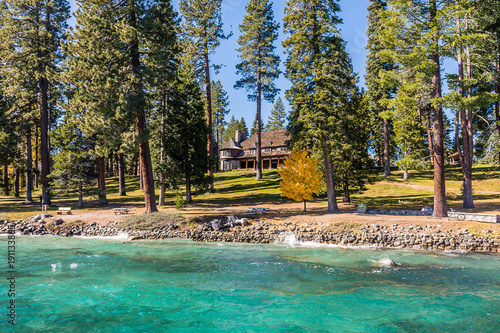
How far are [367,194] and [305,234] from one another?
50.4ft

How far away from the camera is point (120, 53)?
20781mm

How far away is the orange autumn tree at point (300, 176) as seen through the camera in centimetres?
2289

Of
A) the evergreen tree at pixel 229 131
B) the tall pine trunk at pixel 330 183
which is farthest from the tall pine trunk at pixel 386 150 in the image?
the evergreen tree at pixel 229 131

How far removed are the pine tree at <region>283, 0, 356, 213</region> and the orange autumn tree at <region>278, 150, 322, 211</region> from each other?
3.25 ft

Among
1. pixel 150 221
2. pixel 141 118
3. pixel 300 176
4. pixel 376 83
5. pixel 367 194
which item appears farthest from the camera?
pixel 376 83

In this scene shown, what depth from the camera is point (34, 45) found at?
2966cm

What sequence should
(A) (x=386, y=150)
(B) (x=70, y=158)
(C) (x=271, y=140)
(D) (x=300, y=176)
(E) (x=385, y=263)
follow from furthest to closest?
(C) (x=271, y=140) < (A) (x=386, y=150) < (B) (x=70, y=158) < (D) (x=300, y=176) < (E) (x=385, y=263)

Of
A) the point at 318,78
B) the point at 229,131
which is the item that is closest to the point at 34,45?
the point at 318,78

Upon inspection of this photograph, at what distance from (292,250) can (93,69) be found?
57.1 ft

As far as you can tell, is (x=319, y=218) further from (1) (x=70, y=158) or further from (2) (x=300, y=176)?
(1) (x=70, y=158)

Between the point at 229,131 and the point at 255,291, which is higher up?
the point at 229,131

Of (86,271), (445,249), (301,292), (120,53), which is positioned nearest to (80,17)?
(120,53)

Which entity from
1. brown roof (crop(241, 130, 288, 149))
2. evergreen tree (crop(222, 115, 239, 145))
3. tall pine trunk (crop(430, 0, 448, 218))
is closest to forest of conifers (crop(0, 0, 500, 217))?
tall pine trunk (crop(430, 0, 448, 218))

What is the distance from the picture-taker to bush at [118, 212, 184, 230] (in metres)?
21.4
